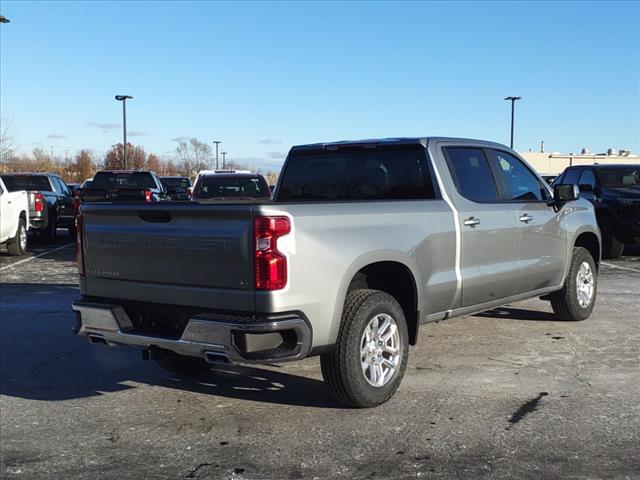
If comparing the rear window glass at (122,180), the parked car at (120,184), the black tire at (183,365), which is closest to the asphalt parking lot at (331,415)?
the black tire at (183,365)

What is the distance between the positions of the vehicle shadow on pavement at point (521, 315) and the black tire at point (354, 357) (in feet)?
11.7

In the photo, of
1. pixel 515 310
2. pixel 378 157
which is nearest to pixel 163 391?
pixel 378 157

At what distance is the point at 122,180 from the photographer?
17547mm

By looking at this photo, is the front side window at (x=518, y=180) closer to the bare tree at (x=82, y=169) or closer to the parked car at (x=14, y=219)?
the parked car at (x=14, y=219)

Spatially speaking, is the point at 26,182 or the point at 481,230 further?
the point at 26,182

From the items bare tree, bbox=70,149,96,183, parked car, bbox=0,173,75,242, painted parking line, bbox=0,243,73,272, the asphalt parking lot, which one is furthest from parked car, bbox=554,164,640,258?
bare tree, bbox=70,149,96,183

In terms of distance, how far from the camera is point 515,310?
877cm

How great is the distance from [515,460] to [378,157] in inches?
118

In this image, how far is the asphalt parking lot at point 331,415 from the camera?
4098 mm

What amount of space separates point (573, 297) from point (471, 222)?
7.99ft

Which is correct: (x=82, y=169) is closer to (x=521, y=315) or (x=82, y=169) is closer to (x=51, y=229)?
(x=51, y=229)

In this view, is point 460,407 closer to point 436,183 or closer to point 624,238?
point 436,183

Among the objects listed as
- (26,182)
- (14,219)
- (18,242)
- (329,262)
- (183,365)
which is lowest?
(183,365)

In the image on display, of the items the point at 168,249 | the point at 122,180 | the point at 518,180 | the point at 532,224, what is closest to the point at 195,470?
the point at 168,249
